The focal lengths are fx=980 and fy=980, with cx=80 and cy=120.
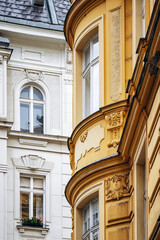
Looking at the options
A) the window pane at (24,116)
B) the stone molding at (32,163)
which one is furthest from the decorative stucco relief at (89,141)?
the window pane at (24,116)

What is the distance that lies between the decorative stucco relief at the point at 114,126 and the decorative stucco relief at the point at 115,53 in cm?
43

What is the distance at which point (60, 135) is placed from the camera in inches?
1401

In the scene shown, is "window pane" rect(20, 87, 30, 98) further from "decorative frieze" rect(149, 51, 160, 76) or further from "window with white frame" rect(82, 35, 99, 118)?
"decorative frieze" rect(149, 51, 160, 76)

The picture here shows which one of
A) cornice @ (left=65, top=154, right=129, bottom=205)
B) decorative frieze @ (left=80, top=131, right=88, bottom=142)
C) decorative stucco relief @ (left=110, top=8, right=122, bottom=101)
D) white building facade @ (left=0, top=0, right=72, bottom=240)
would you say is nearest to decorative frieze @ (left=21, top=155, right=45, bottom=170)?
white building facade @ (left=0, top=0, right=72, bottom=240)

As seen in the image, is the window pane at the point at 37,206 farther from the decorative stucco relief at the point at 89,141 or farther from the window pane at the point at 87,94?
the decorative stucco relief at the point at 89,141

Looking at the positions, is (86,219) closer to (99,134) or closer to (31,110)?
(99,134)

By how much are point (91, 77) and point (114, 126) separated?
214 centimetres

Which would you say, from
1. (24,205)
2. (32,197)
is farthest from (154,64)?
(32,197)

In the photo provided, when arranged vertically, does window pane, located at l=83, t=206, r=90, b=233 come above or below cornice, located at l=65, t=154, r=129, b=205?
below

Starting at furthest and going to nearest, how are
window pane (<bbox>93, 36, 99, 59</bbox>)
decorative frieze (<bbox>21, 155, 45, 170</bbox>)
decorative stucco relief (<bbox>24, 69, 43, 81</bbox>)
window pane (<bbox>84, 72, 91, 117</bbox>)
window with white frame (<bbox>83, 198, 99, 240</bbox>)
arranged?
1. decorative stucco relief (<bbox>24, 69, 43, 81</bbox>)
2. decorative frieze (<bbox>21, 155, 45, 170</bbox>)
3. window pane (<bbox>84, 72, 91, 117</bbox>)
4. window pane (<bbox>93, 36, 99, 59</bbox>)
5. window with white frame (<bbox>83, 198, 99, 240</bbox>)

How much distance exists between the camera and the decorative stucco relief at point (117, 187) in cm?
1894

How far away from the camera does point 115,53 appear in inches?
806

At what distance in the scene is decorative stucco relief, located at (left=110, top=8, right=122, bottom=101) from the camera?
20.1 meters

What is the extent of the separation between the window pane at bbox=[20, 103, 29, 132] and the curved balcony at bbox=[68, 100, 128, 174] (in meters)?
14.2
